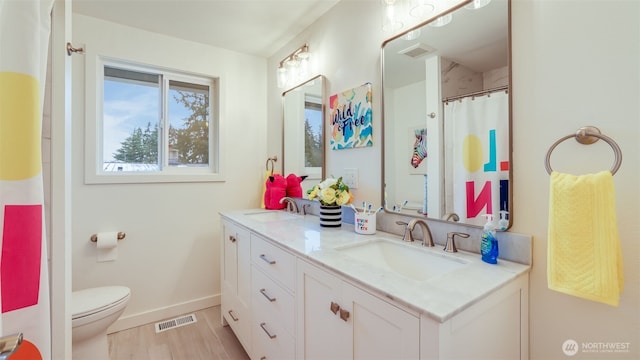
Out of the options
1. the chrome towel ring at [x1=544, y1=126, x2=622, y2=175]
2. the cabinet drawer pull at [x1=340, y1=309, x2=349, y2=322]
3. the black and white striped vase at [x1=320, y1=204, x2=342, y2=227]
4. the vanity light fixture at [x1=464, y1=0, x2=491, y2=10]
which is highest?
the vanity light fixture at [x1=464, y1=0, x2=491, y2=10]

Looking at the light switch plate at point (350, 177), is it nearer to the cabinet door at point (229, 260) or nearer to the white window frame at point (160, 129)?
the cabinet door at point (229, 260)

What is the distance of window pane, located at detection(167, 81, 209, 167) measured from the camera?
7.95 ft

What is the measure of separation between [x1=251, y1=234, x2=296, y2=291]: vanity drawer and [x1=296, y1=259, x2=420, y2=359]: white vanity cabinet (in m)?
0.08

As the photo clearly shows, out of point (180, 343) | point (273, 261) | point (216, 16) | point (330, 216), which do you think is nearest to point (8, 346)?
point (273, 261)

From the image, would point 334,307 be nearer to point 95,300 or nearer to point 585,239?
point 585,239

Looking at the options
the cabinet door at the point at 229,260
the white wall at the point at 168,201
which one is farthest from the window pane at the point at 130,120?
the cabinet door at the point at 229,260

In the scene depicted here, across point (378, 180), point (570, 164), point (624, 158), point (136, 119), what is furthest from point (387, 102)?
point (136, 119)

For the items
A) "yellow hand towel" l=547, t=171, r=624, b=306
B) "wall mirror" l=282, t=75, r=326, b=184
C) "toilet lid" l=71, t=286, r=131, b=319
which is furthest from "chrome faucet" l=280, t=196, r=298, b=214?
"yellow hand towel" l=547, t=171, r=624, b=306

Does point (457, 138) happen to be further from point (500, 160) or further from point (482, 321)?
point (482, 321)

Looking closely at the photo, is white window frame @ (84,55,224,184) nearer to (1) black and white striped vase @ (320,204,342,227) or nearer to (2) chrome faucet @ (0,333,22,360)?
(1) black and white striped vase @ (320,204,342,227)

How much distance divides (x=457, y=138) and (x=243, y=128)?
76.8 inches

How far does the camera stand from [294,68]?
7.38 ft

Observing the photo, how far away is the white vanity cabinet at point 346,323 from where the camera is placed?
0.76m

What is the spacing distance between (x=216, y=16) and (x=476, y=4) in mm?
1685
